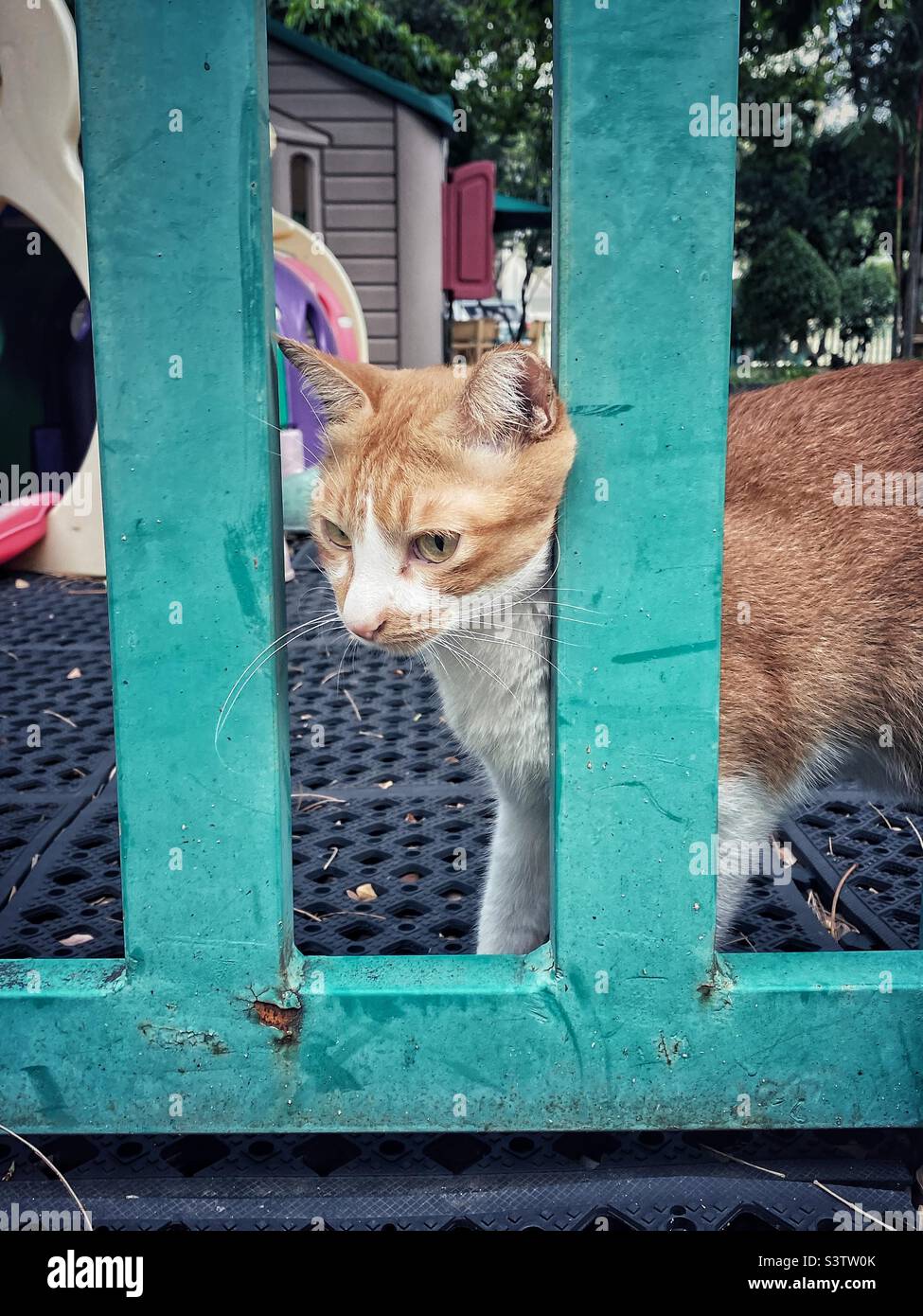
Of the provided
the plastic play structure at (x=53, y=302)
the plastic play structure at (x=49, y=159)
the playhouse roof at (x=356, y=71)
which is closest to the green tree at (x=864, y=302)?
the playhouse roof at (x=356, y=71)

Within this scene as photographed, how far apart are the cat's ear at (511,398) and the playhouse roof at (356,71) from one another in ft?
23.5

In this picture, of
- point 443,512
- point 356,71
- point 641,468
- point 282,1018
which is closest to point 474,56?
point 356,71

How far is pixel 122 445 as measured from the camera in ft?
3.50

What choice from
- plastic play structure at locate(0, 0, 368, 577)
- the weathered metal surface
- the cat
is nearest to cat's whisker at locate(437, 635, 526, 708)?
the cat

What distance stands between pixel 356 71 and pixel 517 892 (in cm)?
732

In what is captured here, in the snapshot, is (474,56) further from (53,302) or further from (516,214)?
(53,302)

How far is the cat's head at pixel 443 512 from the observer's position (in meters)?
1.35

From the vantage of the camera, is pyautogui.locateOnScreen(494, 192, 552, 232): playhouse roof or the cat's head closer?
the cat's head

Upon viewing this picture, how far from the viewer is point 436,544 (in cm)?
142

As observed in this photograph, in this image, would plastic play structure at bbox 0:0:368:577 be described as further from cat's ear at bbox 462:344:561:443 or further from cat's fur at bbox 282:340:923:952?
cat's ear at bbox 462:344:561:443

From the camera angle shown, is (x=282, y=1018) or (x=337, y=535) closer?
(x=282, y=1018)

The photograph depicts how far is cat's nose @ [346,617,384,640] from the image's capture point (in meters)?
1.39

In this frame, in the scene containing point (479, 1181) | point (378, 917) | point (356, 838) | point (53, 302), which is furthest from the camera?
point (53, 302)

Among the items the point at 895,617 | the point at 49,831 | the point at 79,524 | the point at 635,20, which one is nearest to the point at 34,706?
the point at 49,831
